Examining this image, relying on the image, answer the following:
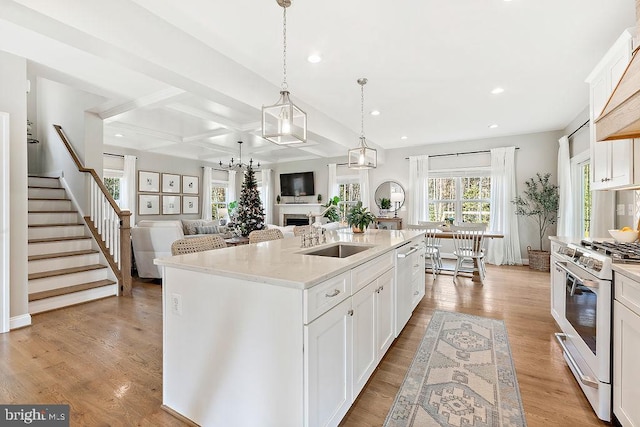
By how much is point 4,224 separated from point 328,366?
341cm

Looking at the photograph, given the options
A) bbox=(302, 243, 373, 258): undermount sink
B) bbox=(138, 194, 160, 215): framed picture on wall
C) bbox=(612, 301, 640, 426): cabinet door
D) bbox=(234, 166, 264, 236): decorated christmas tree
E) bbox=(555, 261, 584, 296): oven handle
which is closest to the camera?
bbox=(612, 301, 640, 426): cabinet door

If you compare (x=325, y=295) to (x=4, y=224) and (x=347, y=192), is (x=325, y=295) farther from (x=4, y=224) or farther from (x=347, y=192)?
(x=347, y=192)

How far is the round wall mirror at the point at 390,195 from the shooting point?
7148 mm

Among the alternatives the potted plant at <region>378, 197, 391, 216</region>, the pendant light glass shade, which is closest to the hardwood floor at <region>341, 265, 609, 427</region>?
the pendant light glass shade

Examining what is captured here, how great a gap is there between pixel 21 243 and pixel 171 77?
2.34 metres

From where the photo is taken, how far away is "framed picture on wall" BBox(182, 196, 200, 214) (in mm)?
8570

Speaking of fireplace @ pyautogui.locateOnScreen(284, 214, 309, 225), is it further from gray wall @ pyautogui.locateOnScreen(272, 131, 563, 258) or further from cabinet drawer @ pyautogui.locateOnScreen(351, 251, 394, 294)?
cabinet drawer @ pyautogui.locateOnScreen(351, 251, 394, 294)

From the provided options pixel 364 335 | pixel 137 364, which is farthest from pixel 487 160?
pixel 137 364

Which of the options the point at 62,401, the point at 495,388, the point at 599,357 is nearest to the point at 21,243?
the point at 62,401

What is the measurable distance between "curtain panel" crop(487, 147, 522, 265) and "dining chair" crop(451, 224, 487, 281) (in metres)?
1.84

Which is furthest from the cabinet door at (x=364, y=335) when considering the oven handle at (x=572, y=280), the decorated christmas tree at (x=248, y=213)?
the decorated christmas tree at (x=248, y=213)

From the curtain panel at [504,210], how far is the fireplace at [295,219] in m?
4.90

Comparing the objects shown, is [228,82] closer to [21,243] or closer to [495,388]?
[21,243]

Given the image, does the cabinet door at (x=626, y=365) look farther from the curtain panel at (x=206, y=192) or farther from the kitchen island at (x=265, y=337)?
the curtain panel at (x=206, y=192)
